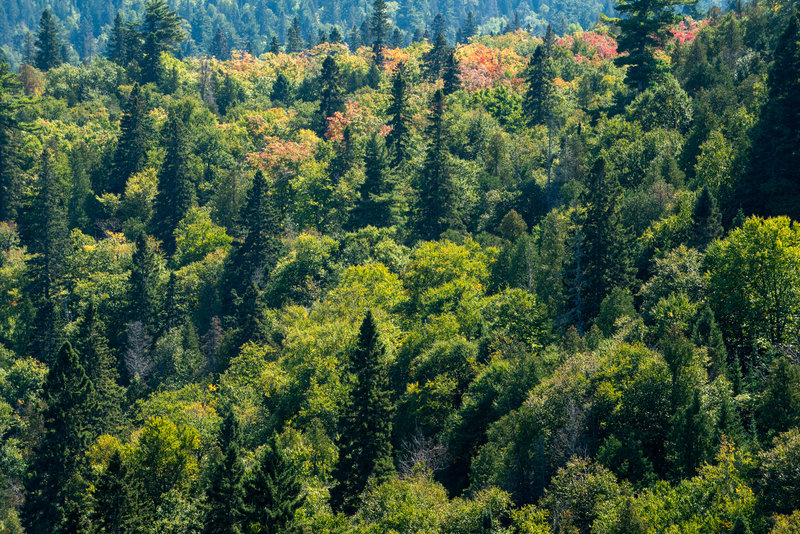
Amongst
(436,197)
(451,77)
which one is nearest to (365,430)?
(436,197)

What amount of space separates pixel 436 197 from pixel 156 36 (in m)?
80.8

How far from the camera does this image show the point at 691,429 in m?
43.4

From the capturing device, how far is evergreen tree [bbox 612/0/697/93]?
95.9 m

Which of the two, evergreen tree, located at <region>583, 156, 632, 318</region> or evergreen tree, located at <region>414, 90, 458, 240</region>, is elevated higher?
evergreen tree, located at <region>414, 90, 458, 240</region>

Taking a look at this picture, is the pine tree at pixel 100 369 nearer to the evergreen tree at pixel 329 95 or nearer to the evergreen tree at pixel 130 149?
the evergreen tree at pixel 130 149

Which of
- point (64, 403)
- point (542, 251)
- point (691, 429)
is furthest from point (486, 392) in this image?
point (64, 403)

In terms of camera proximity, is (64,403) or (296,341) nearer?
(296,341)

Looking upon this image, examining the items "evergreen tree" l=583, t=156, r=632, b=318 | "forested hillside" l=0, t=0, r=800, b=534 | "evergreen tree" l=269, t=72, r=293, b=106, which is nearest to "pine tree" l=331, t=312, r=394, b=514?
"forested hillside" l=0, t=0, r=800, b=534

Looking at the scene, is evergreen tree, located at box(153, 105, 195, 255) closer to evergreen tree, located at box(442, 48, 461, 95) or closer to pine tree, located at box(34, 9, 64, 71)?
evergreen tree, located at box(442, 48, 461, 95)

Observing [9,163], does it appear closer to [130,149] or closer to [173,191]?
[130,149]

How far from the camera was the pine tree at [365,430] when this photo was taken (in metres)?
57.5

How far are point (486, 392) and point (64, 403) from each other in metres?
41.7

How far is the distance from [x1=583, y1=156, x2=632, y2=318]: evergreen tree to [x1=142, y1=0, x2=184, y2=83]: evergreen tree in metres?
103

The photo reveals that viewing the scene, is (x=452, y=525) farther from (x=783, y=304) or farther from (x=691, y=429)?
(x=783, y=304)
